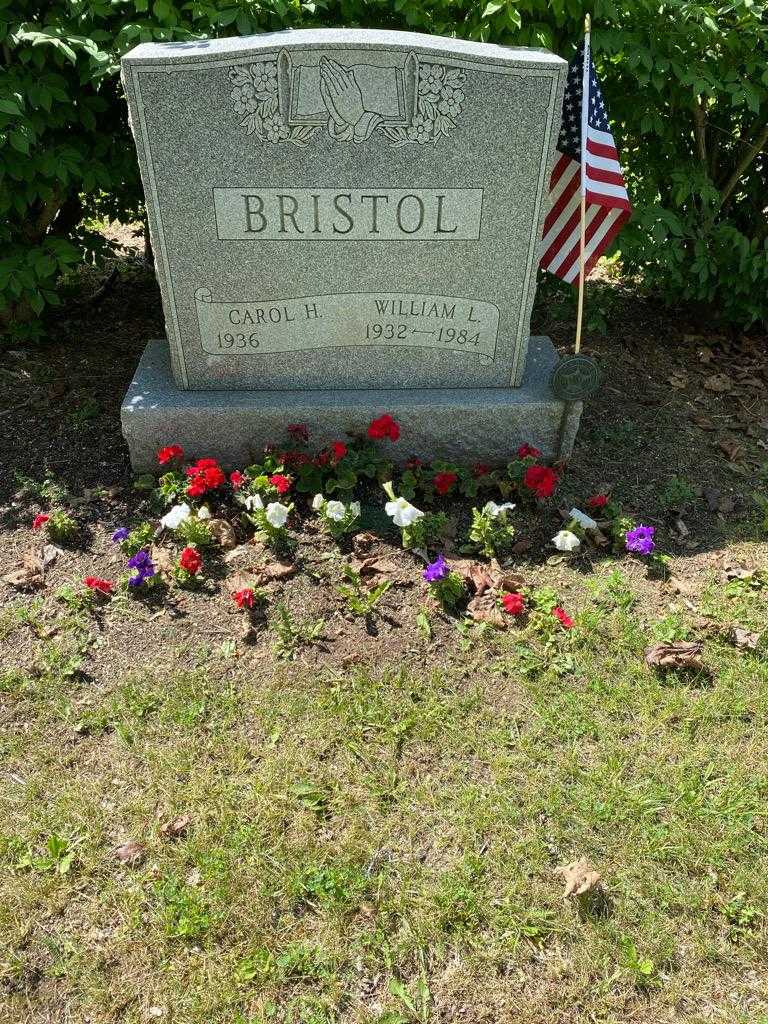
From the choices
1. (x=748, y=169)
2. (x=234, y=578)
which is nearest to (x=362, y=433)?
(x=234, y=578)

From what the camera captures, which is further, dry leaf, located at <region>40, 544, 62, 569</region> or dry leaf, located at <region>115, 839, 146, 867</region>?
dry leaf, located at <region>40, 544, 62, 569</region>

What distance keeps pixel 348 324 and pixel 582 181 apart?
3.82ft

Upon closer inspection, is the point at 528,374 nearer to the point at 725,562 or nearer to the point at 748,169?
the point at 725,562

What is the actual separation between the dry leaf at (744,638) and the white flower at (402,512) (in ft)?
4.27

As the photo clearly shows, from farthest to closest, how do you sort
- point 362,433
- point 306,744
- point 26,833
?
point 362,433 < point 306,744 < point 26,833

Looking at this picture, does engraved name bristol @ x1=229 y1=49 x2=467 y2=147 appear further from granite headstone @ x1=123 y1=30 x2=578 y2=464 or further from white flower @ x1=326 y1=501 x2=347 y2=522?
white flower @ x1=326 y1=501 x2=347 y2=522

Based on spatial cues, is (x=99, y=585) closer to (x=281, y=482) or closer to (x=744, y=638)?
(x=281, y=482)

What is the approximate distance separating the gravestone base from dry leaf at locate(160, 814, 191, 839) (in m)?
1.75

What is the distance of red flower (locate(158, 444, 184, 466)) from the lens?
11.9 feet

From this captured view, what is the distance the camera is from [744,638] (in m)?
3.14

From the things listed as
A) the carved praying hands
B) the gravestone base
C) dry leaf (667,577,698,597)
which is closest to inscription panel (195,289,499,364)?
the gravestone base

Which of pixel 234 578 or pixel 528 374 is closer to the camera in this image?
pixel 234 578

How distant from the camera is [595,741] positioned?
279 cm

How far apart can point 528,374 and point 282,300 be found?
126 cm
